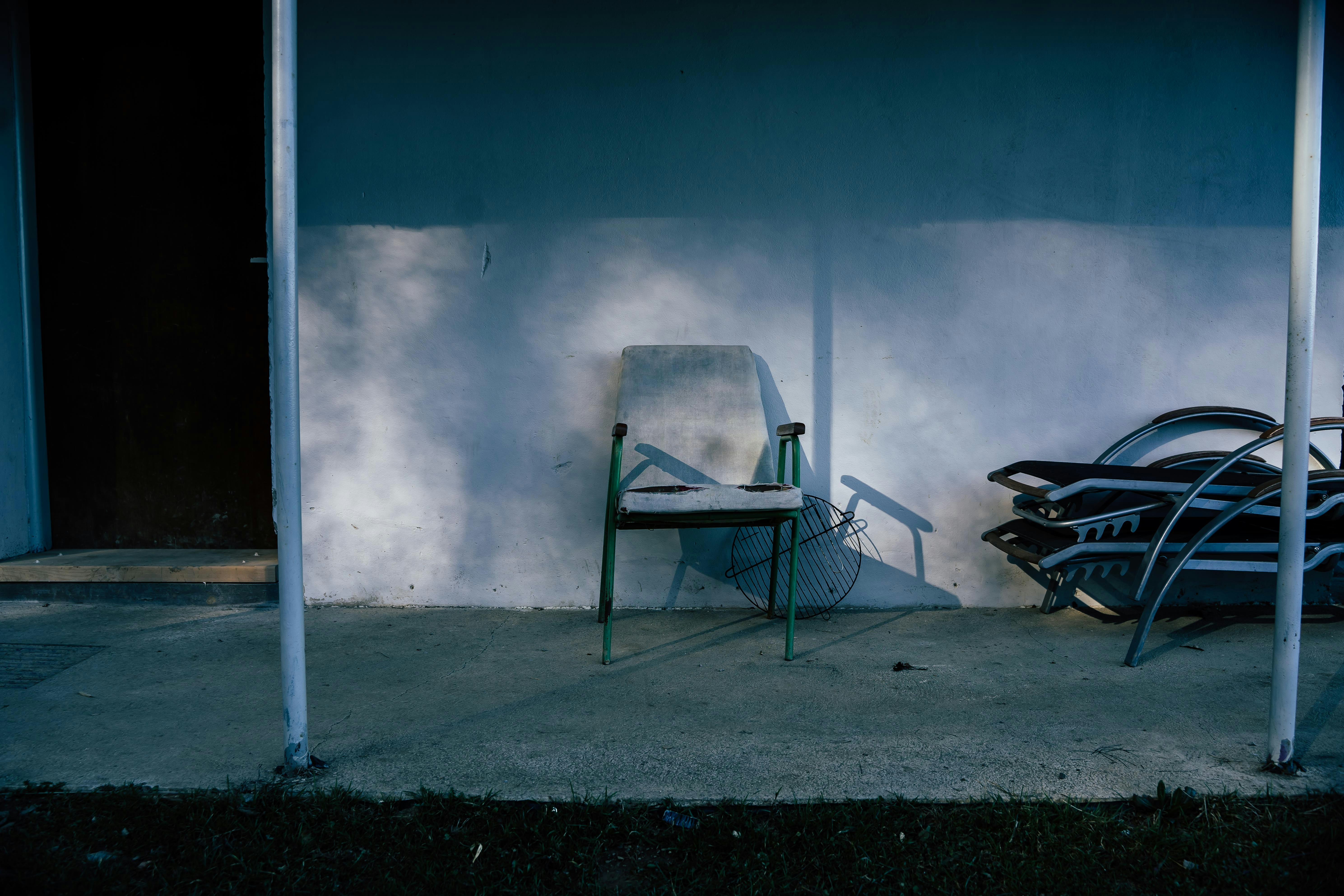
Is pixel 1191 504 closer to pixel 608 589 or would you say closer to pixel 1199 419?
pixel 1199 419

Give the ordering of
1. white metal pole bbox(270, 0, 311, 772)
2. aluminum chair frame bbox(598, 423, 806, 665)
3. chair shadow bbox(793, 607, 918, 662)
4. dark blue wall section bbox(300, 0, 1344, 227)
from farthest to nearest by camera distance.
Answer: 1. dark blue wall section bbox(300, 0, 1344, 227)
2. chair shadow bbox(793, 607, 918, 662)
3. aluminum chair frame bbox(598, 423, 806, 665)
4. white metal pole bbox(270, 0, 311, 772)

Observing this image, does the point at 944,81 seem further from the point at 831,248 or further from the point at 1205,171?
Result: the point at 1205,171

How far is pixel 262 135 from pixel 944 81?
9.04ft

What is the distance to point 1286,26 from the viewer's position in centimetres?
298

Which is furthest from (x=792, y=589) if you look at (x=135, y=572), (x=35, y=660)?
(x=135, y=572)

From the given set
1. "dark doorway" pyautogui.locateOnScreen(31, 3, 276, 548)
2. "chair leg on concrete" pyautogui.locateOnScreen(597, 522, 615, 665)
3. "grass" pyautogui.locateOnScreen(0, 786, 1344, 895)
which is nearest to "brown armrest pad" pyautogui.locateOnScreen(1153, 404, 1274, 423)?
"grass" pyautogui.locateOnScreen(0, 786, 1344, 895)

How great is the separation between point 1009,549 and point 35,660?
314 centimetres

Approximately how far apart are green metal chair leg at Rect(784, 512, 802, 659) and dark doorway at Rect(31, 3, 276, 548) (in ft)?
7.40

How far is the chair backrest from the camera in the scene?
9.33 feet

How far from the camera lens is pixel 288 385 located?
5.33 feet

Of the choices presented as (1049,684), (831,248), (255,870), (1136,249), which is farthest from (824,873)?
(1136,249)

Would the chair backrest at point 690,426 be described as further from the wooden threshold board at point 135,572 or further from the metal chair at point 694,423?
the wooden threshold board at point 135,572

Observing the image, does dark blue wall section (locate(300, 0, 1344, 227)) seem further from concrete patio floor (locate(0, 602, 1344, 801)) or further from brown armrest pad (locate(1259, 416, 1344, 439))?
concrete patio floor (locate(0, 602, 1344, 801))

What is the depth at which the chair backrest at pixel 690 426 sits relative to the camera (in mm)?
2844
